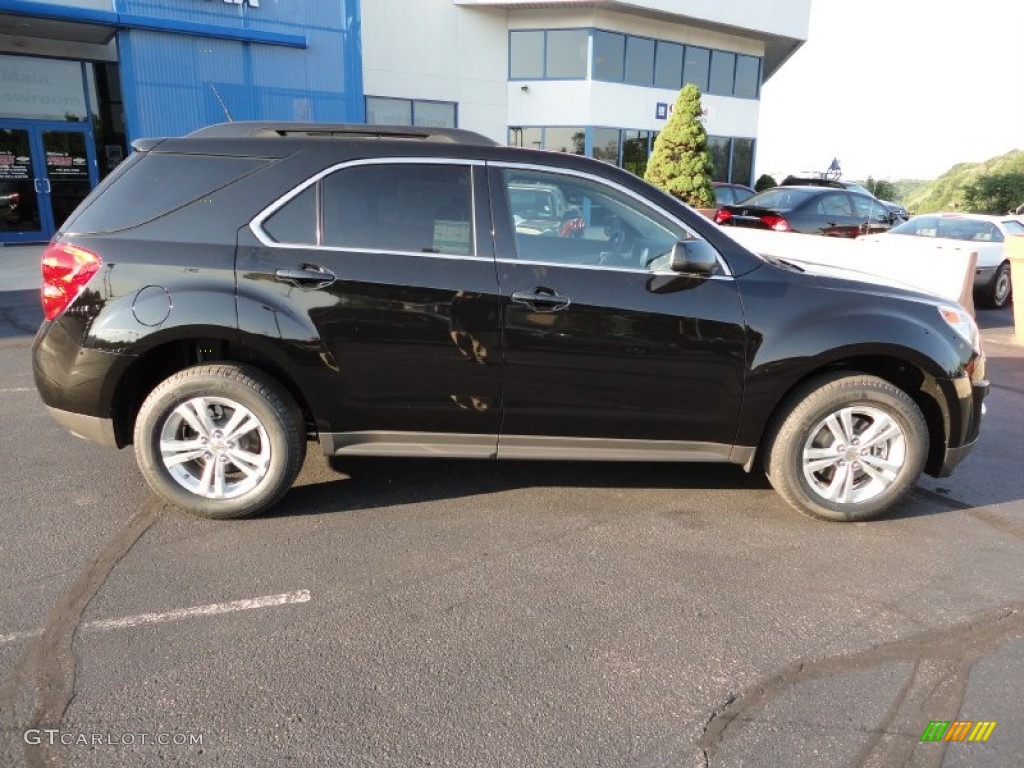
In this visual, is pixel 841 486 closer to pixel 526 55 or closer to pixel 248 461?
pixel 248 461

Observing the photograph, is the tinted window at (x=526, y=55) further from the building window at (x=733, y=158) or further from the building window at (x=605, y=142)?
the building window at (x=733, y=158)

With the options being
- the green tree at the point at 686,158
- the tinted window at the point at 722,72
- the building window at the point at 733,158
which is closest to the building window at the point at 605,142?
the building window at the point at 733,158

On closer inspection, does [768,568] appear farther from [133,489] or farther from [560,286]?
[133,489]

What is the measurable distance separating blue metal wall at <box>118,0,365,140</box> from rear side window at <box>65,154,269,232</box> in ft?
41.3

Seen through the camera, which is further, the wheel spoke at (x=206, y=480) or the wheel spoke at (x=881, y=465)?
the wheel spoke at (x=881, y=465)

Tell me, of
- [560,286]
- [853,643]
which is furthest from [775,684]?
[560,286]

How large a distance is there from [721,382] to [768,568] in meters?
0.91

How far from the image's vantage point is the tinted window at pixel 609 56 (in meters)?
22.8

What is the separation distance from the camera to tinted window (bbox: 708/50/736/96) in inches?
1028

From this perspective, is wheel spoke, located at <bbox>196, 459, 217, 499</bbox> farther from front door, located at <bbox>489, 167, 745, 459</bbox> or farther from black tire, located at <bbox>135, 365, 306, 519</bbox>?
front door, located at <bbox>489, 167, 745, 459</bbox>

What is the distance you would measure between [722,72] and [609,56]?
18.2ft

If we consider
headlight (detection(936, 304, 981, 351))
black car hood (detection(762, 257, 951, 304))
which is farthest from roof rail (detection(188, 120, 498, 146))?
headlight (detection(936, 304, 981, 351))

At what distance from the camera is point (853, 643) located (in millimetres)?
2822

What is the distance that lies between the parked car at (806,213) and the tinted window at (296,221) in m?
9.77
